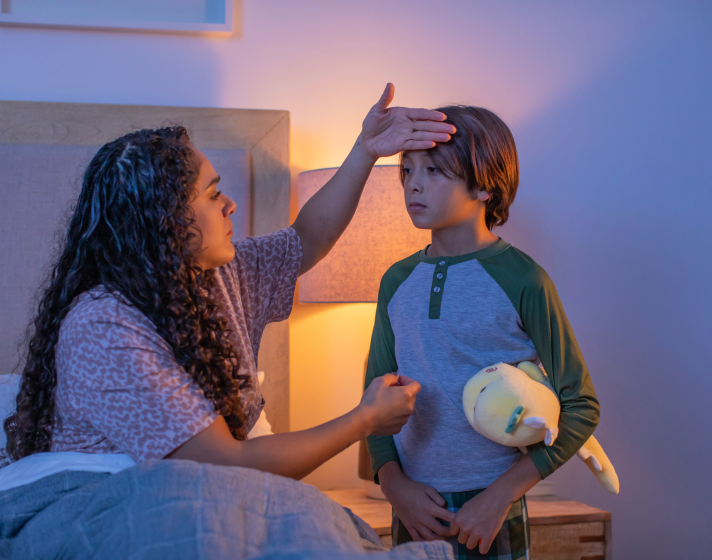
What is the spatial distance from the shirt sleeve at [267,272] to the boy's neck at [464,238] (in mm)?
305

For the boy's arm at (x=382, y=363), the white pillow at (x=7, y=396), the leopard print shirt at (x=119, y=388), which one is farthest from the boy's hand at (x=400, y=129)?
the white pillow at (x=7, y=396)

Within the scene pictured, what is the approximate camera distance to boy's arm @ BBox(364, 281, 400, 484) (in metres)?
1.09

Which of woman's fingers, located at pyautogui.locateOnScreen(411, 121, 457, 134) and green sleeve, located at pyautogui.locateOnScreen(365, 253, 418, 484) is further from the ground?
woman's fingers, located at pyautogui.locateOnScreen(411, 121, 457, 134)

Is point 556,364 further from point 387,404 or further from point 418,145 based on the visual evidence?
point 418,145

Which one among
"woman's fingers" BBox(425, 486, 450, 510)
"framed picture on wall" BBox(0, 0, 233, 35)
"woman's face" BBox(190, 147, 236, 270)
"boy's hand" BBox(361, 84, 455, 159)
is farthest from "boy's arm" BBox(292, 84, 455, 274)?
"framed picture on wall" BBox(0, 0, 233, 35)

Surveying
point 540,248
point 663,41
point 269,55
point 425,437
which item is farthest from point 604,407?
point 269,55

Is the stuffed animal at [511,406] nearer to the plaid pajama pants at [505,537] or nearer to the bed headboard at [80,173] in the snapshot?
the plaid pajama pants at [505,537]

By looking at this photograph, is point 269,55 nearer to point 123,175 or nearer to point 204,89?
point 204,89

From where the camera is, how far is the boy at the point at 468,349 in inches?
37.6

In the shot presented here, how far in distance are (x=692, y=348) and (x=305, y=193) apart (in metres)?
1.30

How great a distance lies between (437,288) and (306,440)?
367 mm

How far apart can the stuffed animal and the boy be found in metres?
0.06

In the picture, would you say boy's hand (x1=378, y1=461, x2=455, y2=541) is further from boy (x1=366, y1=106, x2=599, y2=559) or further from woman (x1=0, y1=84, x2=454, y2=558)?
woman (x1=0, y1=84, x2=454, y2=558)

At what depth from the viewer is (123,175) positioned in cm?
91
